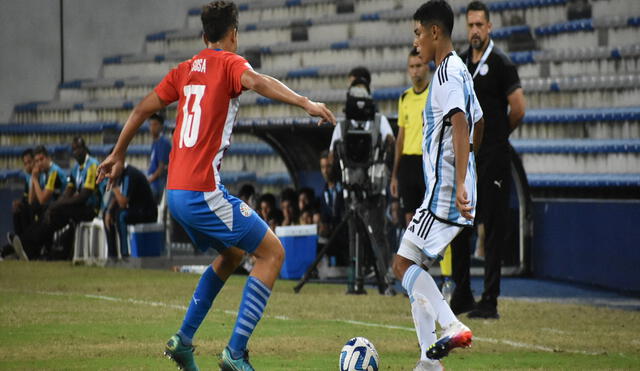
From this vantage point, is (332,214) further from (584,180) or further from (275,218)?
(584,180)

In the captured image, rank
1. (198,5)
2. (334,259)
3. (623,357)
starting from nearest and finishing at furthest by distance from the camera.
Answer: (623,357), (334,259), (198,5)

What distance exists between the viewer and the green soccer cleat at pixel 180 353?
5.97m

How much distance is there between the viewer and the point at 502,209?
898 centimetres

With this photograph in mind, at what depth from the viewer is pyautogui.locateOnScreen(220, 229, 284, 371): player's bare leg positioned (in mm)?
5785

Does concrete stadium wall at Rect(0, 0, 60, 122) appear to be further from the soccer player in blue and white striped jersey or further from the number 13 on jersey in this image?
the soccer player in blue and white striped jersey

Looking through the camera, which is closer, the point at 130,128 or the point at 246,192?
the point at 130,128

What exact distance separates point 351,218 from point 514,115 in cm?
272

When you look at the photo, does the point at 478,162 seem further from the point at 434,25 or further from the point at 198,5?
the point at 198,5

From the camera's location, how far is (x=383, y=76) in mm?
18156

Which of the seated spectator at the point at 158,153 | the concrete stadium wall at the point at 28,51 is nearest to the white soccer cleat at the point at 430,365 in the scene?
the seated spectator at the point at 158,153

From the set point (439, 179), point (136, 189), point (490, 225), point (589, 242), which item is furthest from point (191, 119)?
point (136, 189)

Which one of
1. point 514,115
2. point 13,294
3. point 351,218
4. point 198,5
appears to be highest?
point 198,5

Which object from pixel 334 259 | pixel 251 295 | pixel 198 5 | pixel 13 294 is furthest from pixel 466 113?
pixel 198 5

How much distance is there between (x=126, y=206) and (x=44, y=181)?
243cm
